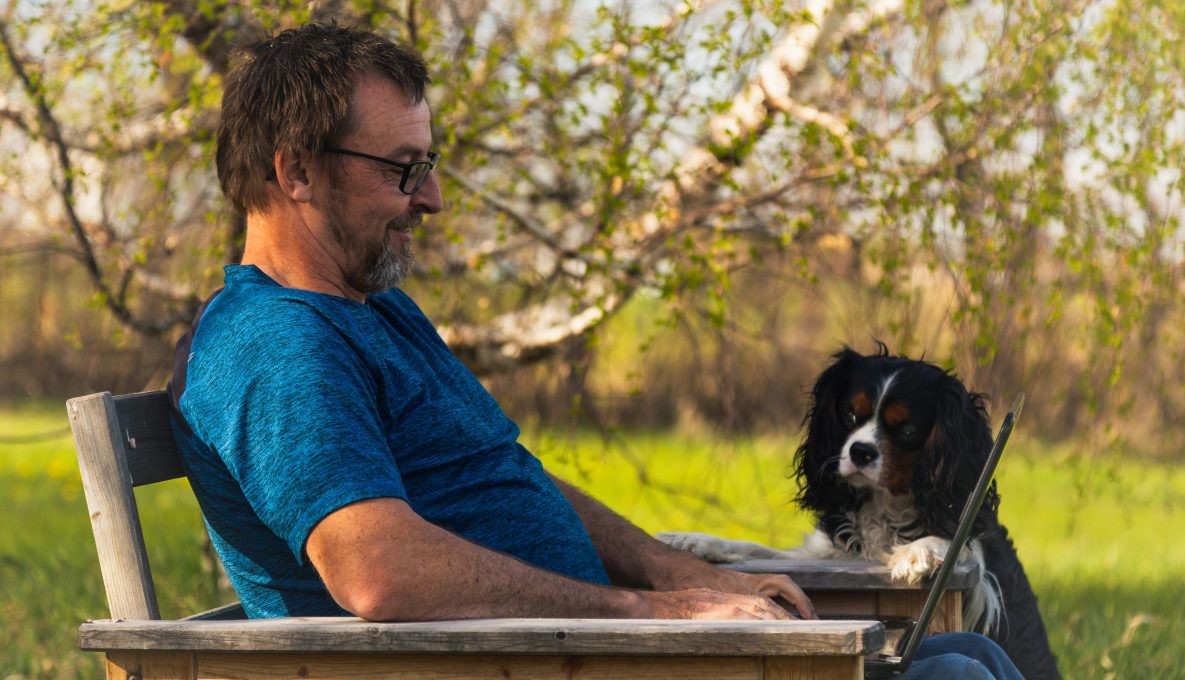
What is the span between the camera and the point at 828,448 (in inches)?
132

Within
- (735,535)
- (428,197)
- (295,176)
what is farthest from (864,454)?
(735,535)

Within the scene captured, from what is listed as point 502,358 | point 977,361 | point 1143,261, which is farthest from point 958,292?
point 502,358

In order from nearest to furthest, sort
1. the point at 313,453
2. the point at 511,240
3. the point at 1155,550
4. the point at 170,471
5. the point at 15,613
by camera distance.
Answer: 1. the point at 313,453
2. the point at 170,471
3. the point at 15,613
4. the point at 511,240
5. the point at 1155,550

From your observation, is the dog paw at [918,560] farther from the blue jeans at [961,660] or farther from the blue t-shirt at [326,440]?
the blue t-shirt at [326,440]

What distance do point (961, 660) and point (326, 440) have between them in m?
0.97

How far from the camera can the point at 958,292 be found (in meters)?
3.94

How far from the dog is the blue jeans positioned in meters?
0.69

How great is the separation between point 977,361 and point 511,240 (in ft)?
7.01

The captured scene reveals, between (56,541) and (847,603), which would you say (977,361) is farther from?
(56,541)

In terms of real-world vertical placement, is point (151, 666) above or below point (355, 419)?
below

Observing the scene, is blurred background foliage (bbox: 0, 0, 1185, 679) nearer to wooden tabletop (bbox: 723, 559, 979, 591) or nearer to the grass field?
the grass field

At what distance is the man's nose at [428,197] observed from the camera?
2.35 meters

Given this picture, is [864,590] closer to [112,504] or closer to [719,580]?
[719,580]

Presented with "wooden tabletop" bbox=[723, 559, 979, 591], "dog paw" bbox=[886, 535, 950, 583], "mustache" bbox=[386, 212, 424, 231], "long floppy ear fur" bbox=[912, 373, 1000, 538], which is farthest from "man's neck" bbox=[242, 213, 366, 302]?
"long floppy ear fur" bbox=[912, 373, 1000, 538]
